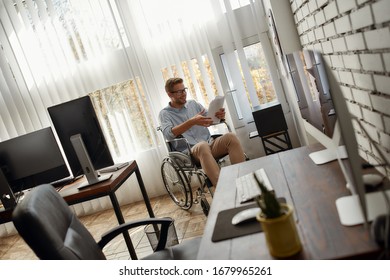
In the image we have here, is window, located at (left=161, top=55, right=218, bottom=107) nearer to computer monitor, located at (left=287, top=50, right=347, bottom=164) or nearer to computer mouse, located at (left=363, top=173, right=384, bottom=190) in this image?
computer monitor, located at (left=287, top=50, right=347, bottom=164)

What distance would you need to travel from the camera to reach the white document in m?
3.09

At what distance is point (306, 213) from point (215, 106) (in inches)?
81.9

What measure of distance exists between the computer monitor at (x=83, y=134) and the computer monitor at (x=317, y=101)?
1.42m

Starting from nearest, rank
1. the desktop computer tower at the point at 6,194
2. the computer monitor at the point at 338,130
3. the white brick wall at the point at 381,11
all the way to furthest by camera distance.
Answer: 1. the computer monitor at the point at 338,130
2. the white brick wall at the point at 381,11
3. the desktop computer tower at the point at 6,194

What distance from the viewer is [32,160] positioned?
105 inches

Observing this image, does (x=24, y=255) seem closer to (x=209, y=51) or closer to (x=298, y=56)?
(x=209, y=51)

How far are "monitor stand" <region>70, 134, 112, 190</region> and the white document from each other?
3.31 feet

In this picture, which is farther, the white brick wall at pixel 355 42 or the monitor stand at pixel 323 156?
the monitor stand at pixel 323 156

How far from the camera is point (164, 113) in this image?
3443 mm

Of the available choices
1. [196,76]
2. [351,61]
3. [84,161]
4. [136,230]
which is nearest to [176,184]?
[136,230]

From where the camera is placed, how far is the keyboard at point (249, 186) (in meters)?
1.38

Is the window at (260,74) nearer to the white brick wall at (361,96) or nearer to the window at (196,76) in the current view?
the window at (196,76)

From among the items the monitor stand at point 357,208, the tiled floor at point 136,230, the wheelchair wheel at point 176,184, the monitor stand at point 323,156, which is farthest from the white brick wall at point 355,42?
the wheelchair wheel at point 176,184
